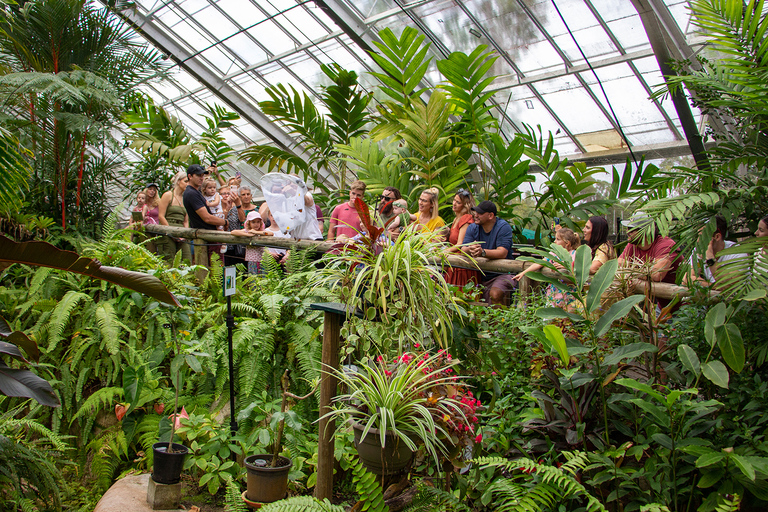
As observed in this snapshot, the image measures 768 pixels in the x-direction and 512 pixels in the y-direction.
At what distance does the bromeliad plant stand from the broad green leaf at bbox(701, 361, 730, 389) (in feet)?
3.22

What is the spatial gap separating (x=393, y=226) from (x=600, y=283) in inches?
83.2

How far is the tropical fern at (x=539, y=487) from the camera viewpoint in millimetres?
2314

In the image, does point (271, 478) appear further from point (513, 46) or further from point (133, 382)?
point (513, 46)

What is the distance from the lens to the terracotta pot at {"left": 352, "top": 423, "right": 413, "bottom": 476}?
2.35m

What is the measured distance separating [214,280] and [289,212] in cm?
115

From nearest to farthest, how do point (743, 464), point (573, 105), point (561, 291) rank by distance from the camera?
1. point (743, 464)
2. point (561, 291)
3. point (573, 105)

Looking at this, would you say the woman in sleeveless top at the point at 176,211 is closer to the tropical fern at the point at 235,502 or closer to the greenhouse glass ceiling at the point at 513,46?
the greenhouse glass ceiling at the point at 513,46

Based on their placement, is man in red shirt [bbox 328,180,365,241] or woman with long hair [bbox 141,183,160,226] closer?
man in red shirt [bbox 328,180,365,241]

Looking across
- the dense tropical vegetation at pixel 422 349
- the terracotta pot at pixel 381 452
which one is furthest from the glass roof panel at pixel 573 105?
the terracotta pot at pixel 381 452

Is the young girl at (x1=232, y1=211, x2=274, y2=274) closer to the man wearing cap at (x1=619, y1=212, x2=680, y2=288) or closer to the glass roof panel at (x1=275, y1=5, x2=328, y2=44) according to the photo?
the man wearing cap at (x1=619, y1=212, x2=680, y2=288)

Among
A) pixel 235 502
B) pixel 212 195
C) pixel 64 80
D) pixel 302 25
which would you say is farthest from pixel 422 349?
pixel 302 25

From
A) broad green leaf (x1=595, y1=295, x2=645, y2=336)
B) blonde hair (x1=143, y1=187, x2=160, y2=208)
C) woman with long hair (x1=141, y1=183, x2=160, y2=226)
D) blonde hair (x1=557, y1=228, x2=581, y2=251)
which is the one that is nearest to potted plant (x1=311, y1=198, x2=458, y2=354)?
broad green leaf (x1=595, y1=295, x2=645, y2=336)

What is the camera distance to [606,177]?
10781 millimetres

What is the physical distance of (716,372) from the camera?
92.7 inches
